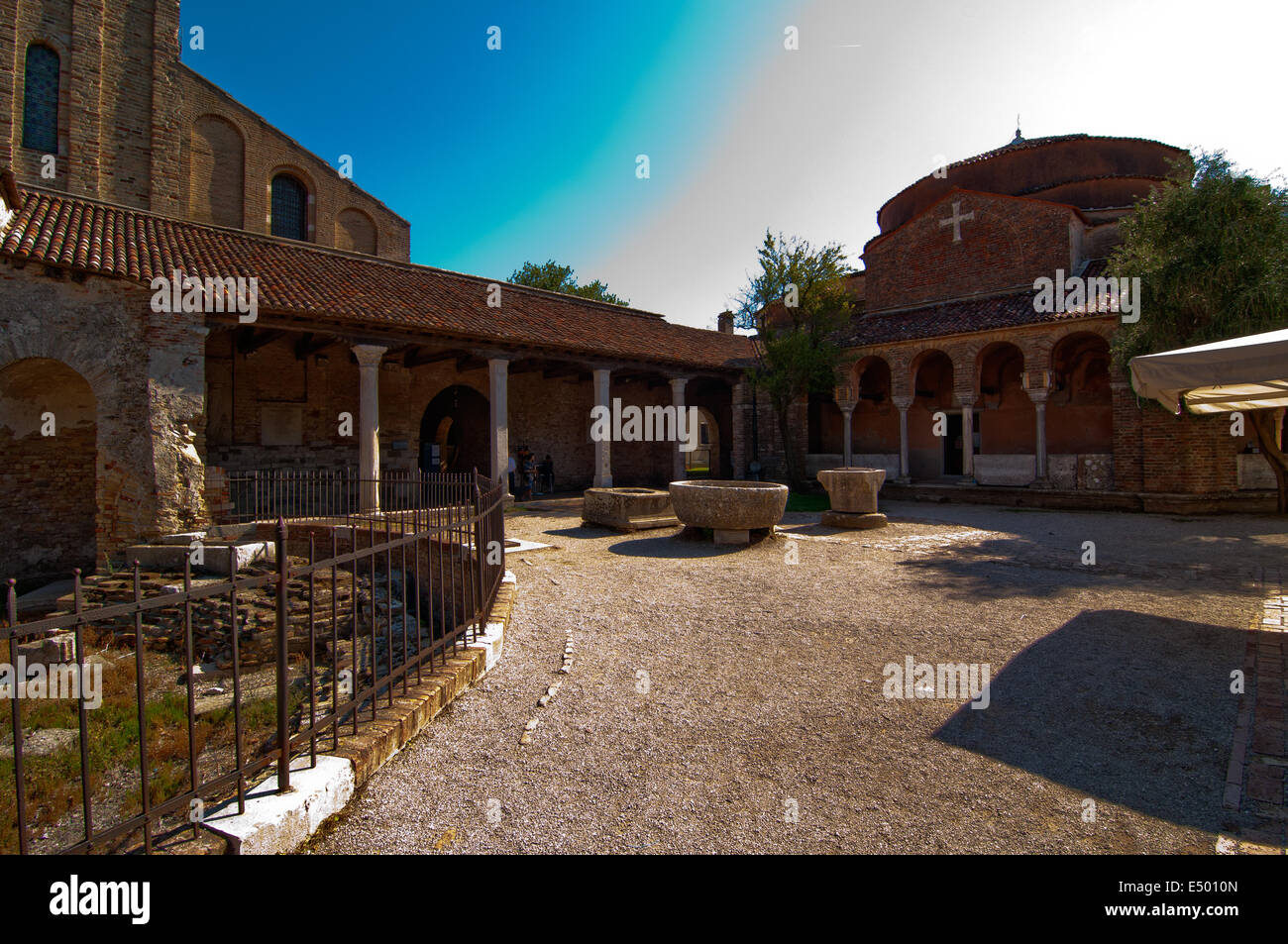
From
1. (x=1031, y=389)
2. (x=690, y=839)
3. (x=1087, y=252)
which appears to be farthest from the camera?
(x=1087, y=252)

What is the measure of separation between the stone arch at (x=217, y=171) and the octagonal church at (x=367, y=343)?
2.8 inches

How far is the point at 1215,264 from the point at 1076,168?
A: 11958mm

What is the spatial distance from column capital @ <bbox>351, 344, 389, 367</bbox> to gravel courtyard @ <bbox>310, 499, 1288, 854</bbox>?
26.8 feet

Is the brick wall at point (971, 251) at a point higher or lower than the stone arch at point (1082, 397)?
higher

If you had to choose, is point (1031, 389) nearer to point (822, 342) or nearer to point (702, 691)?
point (822, 342)

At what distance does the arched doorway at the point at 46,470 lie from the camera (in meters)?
11.1

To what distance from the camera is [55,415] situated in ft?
37.9

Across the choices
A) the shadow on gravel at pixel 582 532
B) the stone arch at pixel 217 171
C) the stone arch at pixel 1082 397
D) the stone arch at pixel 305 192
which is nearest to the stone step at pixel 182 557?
the shadow on gravel at pixel 582 532

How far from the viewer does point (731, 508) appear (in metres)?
9.73

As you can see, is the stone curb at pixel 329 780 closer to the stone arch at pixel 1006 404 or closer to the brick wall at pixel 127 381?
the brick wall at pixel 127 381

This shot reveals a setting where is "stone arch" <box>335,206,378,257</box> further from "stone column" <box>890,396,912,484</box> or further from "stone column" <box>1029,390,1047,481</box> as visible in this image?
"stone column" <box>1029,390,1047,481</box>

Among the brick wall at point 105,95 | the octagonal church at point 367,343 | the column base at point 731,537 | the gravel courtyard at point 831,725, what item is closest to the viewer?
the gravel courtyard at point 831,725

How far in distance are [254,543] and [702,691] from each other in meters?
9.46

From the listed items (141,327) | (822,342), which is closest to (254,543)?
(141,327)
